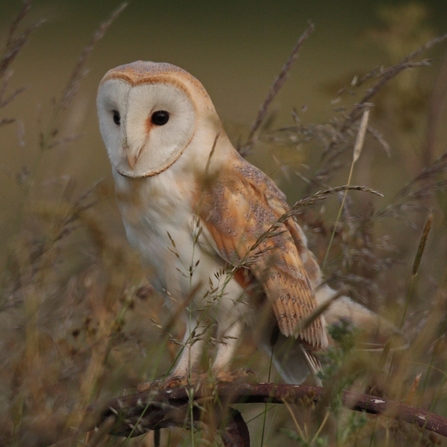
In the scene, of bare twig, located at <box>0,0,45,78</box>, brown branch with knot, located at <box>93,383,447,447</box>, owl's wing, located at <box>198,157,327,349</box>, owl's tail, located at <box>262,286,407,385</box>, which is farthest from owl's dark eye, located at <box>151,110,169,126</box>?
brown branch with knot, located at <box>93,383,447,447</box>

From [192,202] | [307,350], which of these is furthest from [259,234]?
[307,350]

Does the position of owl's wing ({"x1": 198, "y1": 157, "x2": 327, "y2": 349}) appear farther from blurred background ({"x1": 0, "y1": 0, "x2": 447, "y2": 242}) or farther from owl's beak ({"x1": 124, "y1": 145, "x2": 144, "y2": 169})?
blurred background ({"x1": 0, "y1": 0, "x2": 447, "y2": 242})

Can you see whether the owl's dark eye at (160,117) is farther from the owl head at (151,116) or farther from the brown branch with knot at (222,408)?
the brown branch with knot at (222,408)

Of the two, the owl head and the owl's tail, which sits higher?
the owl head

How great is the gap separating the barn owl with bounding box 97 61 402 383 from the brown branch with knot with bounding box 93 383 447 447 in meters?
0.68

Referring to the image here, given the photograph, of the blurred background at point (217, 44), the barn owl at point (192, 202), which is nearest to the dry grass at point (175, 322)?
the barn owl at point (192, 202)

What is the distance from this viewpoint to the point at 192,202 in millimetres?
2391

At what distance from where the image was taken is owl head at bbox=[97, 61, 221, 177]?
Result: 7.59 feet

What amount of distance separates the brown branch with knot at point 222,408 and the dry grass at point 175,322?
0.04 metres

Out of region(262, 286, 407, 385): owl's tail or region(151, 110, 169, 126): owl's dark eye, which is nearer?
region(262, 286, 407, 385): owl's tail

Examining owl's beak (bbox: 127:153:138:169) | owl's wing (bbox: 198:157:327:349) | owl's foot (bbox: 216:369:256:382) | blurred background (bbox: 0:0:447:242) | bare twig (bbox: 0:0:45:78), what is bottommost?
blurred background (bbox: 0:0:447:242)

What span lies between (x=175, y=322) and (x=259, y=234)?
2.81 feet

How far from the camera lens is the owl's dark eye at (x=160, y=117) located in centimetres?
Result: 238

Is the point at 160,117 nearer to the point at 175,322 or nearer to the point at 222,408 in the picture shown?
the point at 175,322
